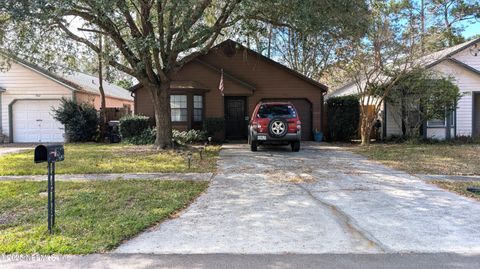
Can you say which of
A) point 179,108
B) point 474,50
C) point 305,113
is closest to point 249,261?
point 179,108

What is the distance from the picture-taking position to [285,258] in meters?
4.52

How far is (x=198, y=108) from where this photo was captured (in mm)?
19500

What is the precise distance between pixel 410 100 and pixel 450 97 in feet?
5.32

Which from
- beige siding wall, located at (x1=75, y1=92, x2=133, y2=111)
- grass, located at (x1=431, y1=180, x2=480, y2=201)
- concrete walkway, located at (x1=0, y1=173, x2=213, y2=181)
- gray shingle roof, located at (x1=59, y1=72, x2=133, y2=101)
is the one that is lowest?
grass, located at (x1=431, y1=180, x2=480, y2=201)

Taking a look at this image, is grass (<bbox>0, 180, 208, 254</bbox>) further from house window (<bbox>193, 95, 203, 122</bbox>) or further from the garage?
the garage

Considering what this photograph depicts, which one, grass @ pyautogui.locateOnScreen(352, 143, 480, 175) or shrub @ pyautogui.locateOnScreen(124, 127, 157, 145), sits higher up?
shrub @ pyautogui.locateOnScreen(124, 127, 157, 145)

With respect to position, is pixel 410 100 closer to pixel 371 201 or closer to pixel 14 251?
pixel 371 201

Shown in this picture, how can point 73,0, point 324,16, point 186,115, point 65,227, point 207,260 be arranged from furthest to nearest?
point 186,115, point 324,16, point 73,0, point 65,227, point 207,260

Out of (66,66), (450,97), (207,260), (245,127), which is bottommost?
(207,260)

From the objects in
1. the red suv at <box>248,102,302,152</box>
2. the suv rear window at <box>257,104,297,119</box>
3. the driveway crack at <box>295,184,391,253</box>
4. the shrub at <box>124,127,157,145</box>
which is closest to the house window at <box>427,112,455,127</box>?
the red suv at <box>248,102,302,152</box>

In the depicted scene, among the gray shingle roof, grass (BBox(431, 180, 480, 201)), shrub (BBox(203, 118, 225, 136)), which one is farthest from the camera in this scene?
the gray shingle roof

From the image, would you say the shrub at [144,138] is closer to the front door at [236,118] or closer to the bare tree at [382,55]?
the front door at [236,118]

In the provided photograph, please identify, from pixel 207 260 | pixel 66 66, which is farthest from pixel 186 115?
pixel 207 260

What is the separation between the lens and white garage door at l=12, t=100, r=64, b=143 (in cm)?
2078
